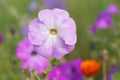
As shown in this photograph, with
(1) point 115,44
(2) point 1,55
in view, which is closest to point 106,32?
(1) point 115,44

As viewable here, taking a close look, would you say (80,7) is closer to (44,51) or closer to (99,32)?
(99,32)

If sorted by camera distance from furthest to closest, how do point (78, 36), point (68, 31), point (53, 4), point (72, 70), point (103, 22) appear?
point (53, 4), point (78, 36), point (103, 22), point (72, 70), point (68, 31)

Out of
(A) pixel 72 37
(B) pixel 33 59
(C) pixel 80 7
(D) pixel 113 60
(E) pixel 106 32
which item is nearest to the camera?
(A) pixel 72 37

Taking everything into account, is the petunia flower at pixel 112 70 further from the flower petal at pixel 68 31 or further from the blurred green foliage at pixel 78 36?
the flower petal at pixel 68 31

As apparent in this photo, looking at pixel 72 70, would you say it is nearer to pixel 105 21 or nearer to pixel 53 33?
pixel 105 21

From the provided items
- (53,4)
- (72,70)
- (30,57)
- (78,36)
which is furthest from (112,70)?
(53,4)

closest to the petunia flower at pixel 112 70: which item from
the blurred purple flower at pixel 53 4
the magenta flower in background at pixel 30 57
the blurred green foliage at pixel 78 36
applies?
the blurred green foliage at pixel 78 36
